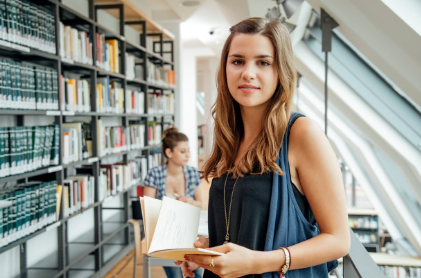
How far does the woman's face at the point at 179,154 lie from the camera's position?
10.4 ft

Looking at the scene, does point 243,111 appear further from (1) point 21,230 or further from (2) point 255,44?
(1) point 21,230

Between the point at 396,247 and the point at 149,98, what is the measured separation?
5.30 metres

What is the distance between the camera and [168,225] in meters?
1.12

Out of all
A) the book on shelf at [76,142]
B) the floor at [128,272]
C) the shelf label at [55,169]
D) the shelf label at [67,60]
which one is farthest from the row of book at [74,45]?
the floor at [128,272]

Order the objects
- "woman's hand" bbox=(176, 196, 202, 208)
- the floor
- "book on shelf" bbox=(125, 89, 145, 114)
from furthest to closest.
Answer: "book on shelf" bbox=(125, 89, 145, 114) < the floor < "woman's hand" bbox=(176, 196, 202, 208)

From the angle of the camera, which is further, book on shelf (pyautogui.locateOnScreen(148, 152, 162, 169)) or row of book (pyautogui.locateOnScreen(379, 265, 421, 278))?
row of book (pyautogui.locateOnScreen(379, 265, 421, 278))

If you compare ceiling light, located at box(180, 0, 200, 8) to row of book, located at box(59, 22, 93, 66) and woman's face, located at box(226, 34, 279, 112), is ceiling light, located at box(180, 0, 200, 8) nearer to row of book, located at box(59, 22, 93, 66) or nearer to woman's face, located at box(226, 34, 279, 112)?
row of book, located at box(59, 22, 93, 66)

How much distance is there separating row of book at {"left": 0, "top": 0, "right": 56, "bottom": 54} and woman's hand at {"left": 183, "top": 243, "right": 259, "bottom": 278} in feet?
7.26

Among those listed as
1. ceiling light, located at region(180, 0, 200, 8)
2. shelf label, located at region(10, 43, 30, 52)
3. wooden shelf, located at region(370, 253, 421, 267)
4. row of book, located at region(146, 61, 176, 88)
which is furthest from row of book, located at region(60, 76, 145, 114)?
wooden shelf, located at region(370, 253, 421, 267)

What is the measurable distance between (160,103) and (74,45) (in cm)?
278

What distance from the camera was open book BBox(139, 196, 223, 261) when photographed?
3.35 feet

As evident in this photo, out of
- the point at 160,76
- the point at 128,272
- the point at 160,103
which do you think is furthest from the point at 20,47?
the point at 160,76

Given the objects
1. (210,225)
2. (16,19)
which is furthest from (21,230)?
(210,225)

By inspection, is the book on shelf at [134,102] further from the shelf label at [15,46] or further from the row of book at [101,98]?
the shelf label at [15,46]
